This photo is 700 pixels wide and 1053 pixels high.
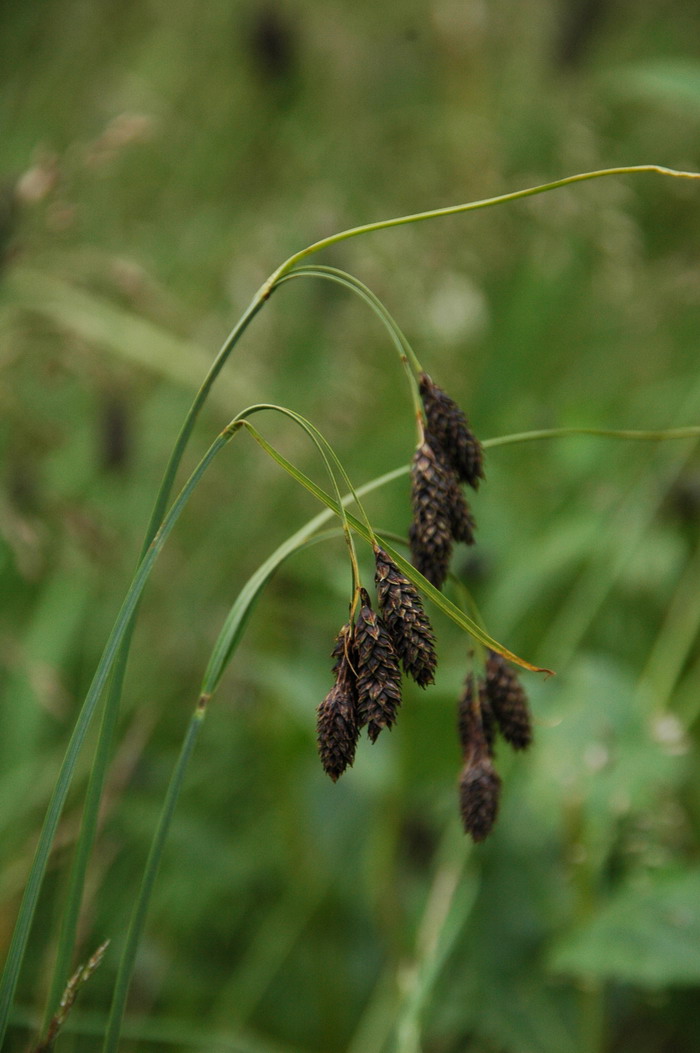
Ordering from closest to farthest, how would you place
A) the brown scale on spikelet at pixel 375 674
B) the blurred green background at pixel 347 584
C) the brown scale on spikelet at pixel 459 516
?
the brown scale on spikelet at pixel 375 674 → the brown scale on spikelet at pixel 459 516 → the blurred green background at pixel 347 584

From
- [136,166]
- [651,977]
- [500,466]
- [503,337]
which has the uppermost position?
[136,166]

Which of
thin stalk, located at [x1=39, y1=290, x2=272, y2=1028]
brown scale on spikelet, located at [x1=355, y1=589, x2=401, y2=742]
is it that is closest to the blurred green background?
thin stalk, located at [x1=39, y1=290, x2=272, y2=1028]

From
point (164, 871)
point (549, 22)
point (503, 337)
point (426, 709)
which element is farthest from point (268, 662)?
point (549, 22)

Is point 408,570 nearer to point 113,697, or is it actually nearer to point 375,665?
point 375,665

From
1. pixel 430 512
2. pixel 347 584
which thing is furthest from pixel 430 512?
pixel 347 584

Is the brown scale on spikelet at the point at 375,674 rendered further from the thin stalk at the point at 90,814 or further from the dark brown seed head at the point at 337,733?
the thin stalk at the point at 90,814

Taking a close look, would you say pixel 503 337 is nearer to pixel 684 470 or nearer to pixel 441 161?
pixel 684 470

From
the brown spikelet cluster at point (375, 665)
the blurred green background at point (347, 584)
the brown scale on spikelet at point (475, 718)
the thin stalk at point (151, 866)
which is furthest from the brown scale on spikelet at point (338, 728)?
the blurred green background at point (347, 584)
